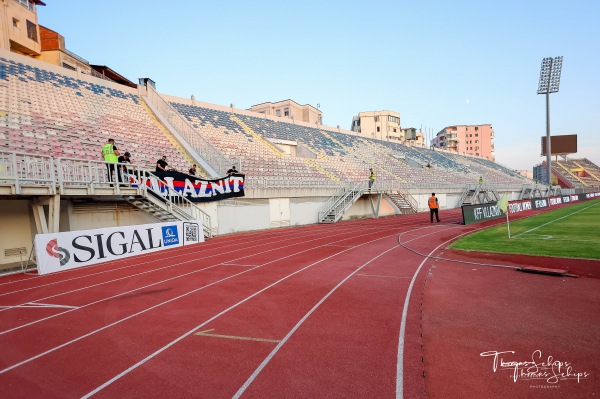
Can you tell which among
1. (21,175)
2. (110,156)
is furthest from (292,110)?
(21,175)

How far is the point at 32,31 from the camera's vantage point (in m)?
28.4

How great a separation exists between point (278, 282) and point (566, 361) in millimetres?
5446

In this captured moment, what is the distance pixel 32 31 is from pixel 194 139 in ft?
66.4

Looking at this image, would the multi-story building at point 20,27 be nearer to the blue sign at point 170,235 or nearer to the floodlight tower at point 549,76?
the blue sign at point 170,235

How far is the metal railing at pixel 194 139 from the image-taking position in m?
19.6

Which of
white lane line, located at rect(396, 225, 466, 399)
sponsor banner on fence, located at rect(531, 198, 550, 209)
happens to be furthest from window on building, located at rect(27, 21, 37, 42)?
sponsor banner on fence, located at rect(531, 198, 550, 209)

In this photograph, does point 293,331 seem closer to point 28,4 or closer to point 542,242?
point 542,242

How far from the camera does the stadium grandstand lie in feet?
37.2

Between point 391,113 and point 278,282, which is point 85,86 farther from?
point 391,113

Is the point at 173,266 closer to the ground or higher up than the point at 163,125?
closer to the ground

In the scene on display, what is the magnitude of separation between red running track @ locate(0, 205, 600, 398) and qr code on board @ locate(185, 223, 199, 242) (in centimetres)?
493

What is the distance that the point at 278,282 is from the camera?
7.96 metres

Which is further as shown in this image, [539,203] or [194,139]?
[539,203]

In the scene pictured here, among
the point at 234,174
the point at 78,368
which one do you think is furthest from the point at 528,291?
the point at 234,174
